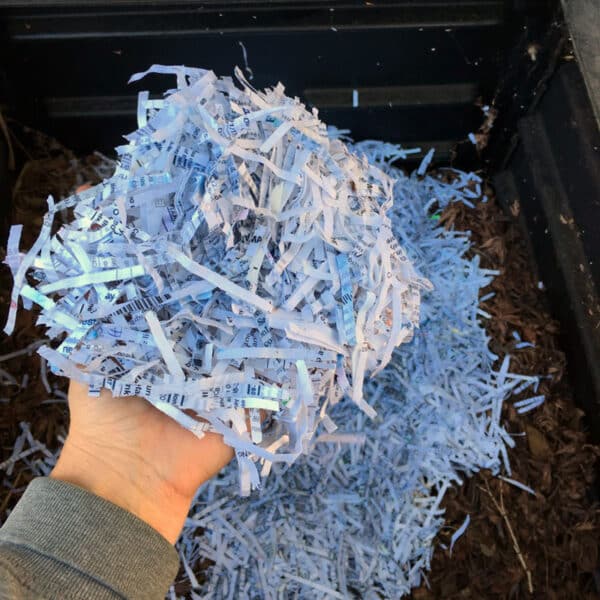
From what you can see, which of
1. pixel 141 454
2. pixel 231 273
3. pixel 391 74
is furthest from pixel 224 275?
pixel 391 74

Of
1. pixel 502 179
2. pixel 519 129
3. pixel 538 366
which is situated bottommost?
pixel 538 366

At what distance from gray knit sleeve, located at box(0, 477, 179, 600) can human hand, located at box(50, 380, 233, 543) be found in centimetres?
8

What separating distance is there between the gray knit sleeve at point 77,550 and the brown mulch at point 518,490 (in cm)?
55

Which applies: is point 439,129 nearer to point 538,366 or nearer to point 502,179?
point 502,179

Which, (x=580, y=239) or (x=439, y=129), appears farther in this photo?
(x=439, y=129)

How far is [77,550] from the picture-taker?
31.9 inches

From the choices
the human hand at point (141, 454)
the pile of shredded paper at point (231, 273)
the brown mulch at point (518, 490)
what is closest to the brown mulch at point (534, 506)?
the brown mulch at point (518, 490)

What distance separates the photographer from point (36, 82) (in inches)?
54.9

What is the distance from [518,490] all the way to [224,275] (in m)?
0.91

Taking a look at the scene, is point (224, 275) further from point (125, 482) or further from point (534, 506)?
point (534, 506)

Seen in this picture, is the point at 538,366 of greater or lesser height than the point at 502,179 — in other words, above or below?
below

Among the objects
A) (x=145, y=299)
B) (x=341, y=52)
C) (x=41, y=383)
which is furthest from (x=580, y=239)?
(x=41, y=383)

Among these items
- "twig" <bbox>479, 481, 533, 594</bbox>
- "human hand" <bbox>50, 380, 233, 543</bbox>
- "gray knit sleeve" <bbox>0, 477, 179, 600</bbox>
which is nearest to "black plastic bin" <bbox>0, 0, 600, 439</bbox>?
"twig" <bbox>479, 481, 533, 594</bbox>

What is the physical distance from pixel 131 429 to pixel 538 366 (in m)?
0.98
